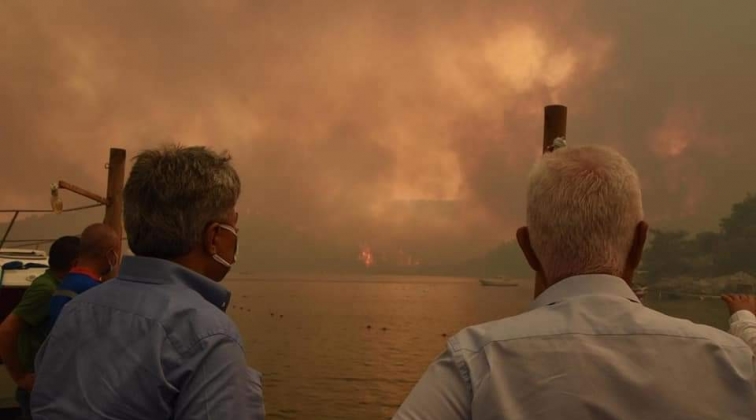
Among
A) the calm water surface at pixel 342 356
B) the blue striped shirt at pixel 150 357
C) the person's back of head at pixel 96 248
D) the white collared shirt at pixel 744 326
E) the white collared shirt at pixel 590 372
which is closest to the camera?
the white collared shirt at pixel 590 372

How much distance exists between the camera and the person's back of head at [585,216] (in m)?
1.71

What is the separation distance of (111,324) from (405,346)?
78.8 metres

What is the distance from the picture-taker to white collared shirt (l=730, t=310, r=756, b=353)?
2.28 meters

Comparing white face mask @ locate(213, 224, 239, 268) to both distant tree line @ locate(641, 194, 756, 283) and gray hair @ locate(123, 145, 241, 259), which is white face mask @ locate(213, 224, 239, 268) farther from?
distant tree line @ locate(641, 194, 756, 283)

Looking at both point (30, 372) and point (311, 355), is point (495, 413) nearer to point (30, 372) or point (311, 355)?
point (30, 372)

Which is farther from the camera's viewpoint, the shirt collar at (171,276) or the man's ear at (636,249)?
the shirt collar at (171,276)

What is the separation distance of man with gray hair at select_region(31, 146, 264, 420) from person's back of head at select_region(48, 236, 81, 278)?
2.78 metres

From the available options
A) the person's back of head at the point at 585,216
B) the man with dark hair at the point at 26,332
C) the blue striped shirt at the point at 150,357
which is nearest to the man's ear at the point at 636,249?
the person's back of head at the point at 585,216

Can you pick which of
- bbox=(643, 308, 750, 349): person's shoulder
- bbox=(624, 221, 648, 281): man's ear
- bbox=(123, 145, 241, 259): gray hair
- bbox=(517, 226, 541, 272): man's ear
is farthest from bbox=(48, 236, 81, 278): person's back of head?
bbox=(643, 308, 750, 349): person's shoulder

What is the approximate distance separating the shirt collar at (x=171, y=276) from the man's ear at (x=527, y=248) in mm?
900

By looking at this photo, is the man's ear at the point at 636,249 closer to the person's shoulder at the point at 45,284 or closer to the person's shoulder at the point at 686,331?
the person's shoulder at the point at 686,331

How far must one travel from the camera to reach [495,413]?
1488mm

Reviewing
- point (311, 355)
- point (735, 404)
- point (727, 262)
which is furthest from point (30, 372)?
point (727, 262)

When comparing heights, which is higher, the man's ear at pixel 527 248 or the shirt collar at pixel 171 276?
the man's ear at pixel 527 248
